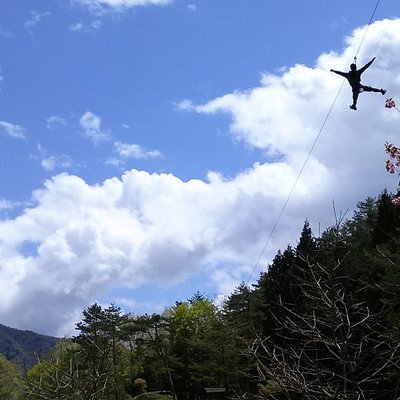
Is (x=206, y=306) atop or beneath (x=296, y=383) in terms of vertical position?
atop

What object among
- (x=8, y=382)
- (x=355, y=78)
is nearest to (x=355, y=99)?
(x=355, y=78)

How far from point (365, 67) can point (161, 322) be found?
41.7 metres

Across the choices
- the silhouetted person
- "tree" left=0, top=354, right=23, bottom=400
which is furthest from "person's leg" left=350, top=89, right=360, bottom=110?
"tree" left=0, top=354, right=23, bottom=400

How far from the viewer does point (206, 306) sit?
5747cm

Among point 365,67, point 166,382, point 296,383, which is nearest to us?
point 296,383

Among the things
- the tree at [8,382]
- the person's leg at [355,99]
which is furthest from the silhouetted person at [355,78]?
the tree at [8,382]

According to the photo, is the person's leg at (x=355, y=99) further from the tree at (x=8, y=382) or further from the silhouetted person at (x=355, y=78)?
the tree at (x=8, y=382)

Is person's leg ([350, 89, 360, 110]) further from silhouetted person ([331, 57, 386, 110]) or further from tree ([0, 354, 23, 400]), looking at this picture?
tree ([0, 354, 23, 400])

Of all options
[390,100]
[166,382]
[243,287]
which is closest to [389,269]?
[390,100]

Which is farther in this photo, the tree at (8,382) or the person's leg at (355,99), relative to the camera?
the tree at (8,382)

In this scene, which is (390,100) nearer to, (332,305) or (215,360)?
(332,305)

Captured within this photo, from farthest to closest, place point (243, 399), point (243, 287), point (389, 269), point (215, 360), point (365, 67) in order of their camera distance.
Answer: point (243, 287), point (215, 360), point (389, 269), point (365, 67), point (243, 399)

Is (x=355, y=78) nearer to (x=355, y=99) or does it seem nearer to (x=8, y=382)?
(x=355, y=99)

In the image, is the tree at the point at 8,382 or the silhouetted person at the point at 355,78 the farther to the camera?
the tree at the point at 8,382
